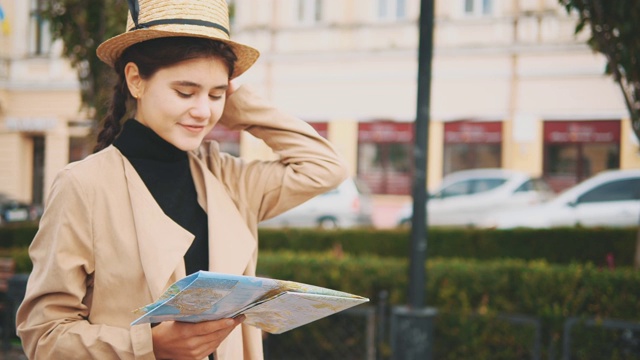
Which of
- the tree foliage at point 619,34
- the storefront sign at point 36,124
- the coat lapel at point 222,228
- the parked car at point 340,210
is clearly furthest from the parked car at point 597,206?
the storefront sign at point 36,124

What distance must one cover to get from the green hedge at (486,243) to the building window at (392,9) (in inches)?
559

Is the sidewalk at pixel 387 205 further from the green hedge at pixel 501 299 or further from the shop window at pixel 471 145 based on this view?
the green hedge at pixel 501 299

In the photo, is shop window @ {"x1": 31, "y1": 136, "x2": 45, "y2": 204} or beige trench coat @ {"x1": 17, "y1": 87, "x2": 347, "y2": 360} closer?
beige trench coat @ {"x1": 17, "y1": 87, "x2": 347, "y2": 360}

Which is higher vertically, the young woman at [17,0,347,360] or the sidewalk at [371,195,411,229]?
the young woman at [17,0,347,360]

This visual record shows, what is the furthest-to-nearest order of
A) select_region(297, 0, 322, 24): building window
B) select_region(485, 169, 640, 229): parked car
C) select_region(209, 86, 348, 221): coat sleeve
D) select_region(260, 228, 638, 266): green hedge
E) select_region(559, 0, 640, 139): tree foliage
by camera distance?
select_region(297, 0, 322, 24): building window
select_region(485, 169, 640, 229): parked car
select_region(260, 228, 638, 266): green hedge
select_region(559, 0, 640, 139): tree foliage
select_region(209, 86, 348, 221): coat sleeve

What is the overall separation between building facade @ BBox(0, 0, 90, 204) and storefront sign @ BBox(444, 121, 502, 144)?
1205cm

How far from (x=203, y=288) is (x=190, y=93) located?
63 centimetres

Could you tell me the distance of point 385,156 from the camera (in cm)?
2283

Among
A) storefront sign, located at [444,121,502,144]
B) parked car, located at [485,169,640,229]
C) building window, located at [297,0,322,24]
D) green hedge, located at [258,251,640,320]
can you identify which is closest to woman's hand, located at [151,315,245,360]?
green hedge, located at [258,251,640,320]

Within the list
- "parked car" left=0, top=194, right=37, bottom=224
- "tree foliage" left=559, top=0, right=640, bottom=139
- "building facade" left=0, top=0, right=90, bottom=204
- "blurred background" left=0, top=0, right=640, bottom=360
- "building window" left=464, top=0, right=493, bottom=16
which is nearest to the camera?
"tree foliage" left=559, top=0, right=640, bottom=139

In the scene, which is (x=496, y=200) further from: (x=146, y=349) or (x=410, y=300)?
(x=146, y=349)

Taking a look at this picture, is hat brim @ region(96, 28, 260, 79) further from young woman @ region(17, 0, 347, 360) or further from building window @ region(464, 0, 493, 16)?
building window @ region(464, 0, 493, 16)

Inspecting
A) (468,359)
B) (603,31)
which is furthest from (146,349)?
(603,31)

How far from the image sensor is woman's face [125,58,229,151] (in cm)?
201
